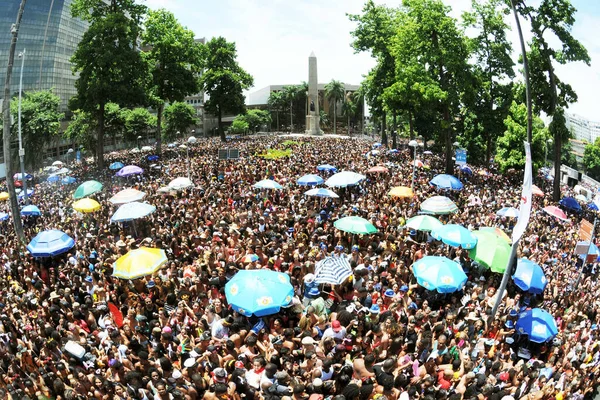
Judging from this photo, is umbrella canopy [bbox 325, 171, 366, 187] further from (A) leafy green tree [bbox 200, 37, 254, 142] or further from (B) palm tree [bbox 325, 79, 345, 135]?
(B) palm tree [bbox 325, 79, 345, 135]

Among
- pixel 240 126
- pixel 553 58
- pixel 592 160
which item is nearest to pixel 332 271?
pixel 553 58

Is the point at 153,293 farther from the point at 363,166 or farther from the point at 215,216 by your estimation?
the point at 363,166

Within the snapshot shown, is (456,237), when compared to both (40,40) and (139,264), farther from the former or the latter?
(40,40)

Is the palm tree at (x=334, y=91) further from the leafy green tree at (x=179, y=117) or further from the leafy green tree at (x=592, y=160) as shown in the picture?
the leafy green tree at (x=592, y=160)

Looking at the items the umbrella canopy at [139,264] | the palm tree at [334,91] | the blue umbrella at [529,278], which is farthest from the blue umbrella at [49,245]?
the palm tree at [334,91]

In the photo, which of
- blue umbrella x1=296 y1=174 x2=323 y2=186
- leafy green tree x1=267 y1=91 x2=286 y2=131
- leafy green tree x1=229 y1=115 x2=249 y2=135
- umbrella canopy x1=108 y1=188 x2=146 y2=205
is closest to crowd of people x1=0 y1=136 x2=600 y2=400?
umbrella canopy x1=108 y1=188 x2=146 y2=205

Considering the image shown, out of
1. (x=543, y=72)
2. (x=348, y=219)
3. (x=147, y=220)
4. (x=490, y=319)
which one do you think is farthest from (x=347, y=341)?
(x=543, y=72)
